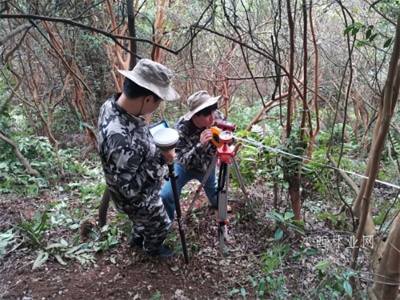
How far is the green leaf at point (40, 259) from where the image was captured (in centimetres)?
233

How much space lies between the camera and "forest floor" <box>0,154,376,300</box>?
2059mm

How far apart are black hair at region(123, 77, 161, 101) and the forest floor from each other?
1.25 m

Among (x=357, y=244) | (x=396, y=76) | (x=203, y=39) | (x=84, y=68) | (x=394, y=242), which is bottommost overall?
(x=357, y=244)

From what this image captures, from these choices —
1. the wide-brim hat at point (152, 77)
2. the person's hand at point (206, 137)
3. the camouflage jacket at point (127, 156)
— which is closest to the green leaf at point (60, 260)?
the camouflage jacket at point (127, 156)

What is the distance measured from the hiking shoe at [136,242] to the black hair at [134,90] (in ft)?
4.14

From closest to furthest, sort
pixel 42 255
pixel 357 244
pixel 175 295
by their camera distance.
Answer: pixel 357 244
pixel 175 295
pixel 42 255

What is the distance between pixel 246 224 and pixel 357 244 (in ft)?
4.19

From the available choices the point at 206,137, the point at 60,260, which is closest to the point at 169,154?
the point at 206,137

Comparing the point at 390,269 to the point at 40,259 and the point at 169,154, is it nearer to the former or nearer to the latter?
the point at 169,154

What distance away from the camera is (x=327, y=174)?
8.10 feet

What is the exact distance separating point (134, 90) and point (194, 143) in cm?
94

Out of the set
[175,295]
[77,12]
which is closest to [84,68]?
[77,12]

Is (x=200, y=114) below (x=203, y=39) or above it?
below

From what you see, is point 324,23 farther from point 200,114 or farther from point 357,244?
point 357,244
